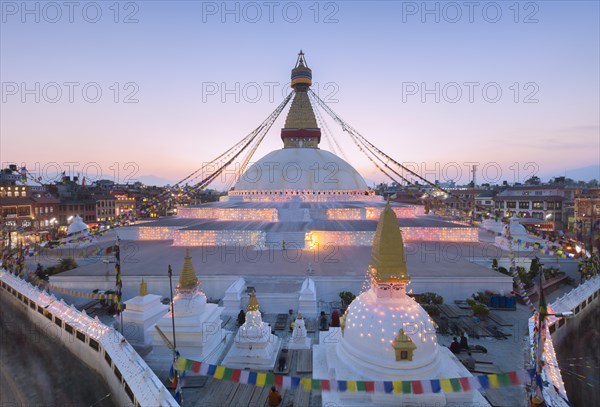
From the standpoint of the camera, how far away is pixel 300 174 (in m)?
26.2

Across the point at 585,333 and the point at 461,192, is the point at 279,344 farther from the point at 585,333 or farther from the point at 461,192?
the point at 461,192

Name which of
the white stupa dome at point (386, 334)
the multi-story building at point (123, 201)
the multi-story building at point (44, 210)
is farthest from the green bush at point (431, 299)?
the multi-story building at point (123, 201)

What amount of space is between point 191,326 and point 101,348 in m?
2.18

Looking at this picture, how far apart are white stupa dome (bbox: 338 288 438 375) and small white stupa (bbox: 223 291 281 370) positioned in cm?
211

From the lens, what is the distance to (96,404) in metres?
6.78

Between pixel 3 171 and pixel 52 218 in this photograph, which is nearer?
pixel 52 218

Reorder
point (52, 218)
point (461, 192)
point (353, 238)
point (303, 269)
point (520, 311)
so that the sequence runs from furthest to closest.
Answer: point (461, 192)
point (52, 218)
point (353, 238)
point (303, 269)
point (520, 311)

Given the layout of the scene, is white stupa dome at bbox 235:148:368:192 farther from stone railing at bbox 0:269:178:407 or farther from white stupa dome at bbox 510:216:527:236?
stone railing at bbox 0:269:178:407

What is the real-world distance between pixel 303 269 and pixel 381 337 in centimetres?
719

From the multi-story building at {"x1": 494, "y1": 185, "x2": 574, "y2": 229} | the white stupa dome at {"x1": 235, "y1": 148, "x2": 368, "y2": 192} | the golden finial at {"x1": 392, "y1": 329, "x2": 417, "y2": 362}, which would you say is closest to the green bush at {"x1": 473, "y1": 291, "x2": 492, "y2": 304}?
the golden finial at {"x1": 392, "y1": 329, "x2": 417, "y2": 362}

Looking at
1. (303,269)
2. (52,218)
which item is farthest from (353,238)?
(52,218)

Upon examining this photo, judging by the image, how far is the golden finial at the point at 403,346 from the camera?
5504 mm

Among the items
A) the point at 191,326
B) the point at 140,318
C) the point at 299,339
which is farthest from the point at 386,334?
the point at 140,318

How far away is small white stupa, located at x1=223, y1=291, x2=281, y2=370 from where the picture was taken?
7374 mm
